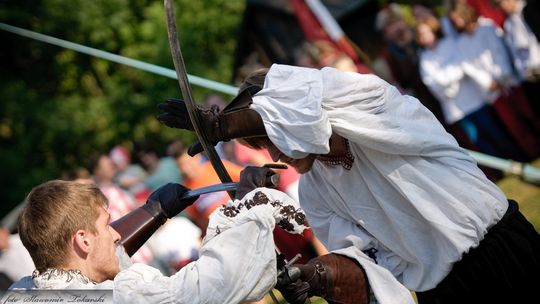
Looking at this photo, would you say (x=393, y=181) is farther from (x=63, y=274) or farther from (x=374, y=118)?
(x=63, y=274)

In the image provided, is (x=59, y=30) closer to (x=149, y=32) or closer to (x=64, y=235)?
(x=149, y=32)

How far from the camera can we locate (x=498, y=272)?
11.1 ft

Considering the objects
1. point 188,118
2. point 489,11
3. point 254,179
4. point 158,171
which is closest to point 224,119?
point 188,118

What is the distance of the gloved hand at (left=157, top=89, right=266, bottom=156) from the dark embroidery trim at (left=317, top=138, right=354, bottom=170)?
36 centimetres

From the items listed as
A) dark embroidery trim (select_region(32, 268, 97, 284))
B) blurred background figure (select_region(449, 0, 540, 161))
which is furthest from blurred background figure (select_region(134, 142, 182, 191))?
dark embroidery trim (select_region(32, 268, 97, 284))

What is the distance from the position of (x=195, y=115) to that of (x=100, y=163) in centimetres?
501

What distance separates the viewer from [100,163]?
26.4 ft

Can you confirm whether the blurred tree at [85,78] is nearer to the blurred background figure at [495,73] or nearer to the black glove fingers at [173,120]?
the blurred background figure at [495,73]

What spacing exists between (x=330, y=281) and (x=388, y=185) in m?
0.42

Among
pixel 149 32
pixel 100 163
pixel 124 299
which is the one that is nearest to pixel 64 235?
pixel 124 299

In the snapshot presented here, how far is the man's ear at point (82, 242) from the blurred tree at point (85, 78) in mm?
10433

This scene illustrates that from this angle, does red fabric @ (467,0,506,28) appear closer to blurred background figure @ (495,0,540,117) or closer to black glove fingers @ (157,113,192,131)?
blurred background figure @ (495,0,540,117)

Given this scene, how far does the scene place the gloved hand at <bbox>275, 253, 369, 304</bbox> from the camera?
3.13 meters

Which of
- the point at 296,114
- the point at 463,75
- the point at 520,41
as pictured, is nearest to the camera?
the point at 296,114
